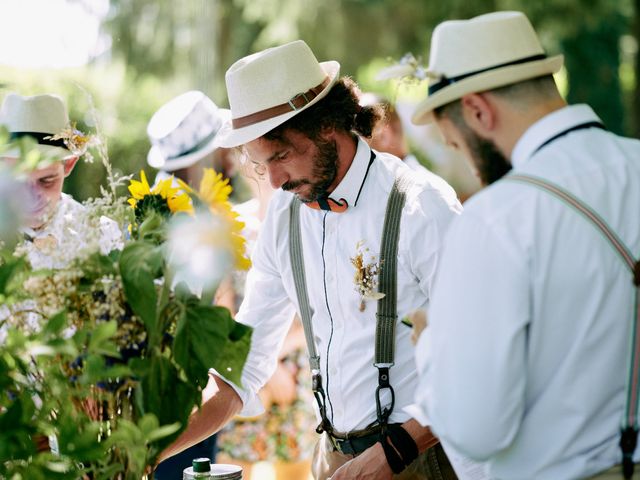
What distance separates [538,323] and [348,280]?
37.6 inches

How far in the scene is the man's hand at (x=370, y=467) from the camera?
226 centimetres

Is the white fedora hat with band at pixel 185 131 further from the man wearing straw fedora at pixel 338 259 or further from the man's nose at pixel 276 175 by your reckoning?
the man's nose at pixel 276 175

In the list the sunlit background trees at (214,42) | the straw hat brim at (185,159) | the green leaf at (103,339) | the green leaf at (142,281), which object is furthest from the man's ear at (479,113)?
the sunlit background trees at (214,42)

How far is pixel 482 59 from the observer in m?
1.65

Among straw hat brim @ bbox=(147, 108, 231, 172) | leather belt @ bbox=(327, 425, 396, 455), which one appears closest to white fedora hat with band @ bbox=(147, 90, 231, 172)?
straw hat brim @ bbox=(147, 108, 231, 172)

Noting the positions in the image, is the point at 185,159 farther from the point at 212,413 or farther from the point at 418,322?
the point at 418,322

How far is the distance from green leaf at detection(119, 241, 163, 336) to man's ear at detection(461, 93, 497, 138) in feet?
1.92

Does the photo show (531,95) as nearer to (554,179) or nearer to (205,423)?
(554,179)

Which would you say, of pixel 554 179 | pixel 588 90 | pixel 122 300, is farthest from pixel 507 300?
pixel 588 90

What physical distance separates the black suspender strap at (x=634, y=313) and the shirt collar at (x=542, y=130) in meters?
0.08

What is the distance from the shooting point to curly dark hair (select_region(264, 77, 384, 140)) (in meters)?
2.46

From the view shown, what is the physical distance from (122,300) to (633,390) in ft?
2.89

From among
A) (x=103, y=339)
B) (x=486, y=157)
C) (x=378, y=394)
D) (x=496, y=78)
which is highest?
(x=496, y=78)

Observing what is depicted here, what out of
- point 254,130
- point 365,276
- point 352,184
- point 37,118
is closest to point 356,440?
point 365,276
